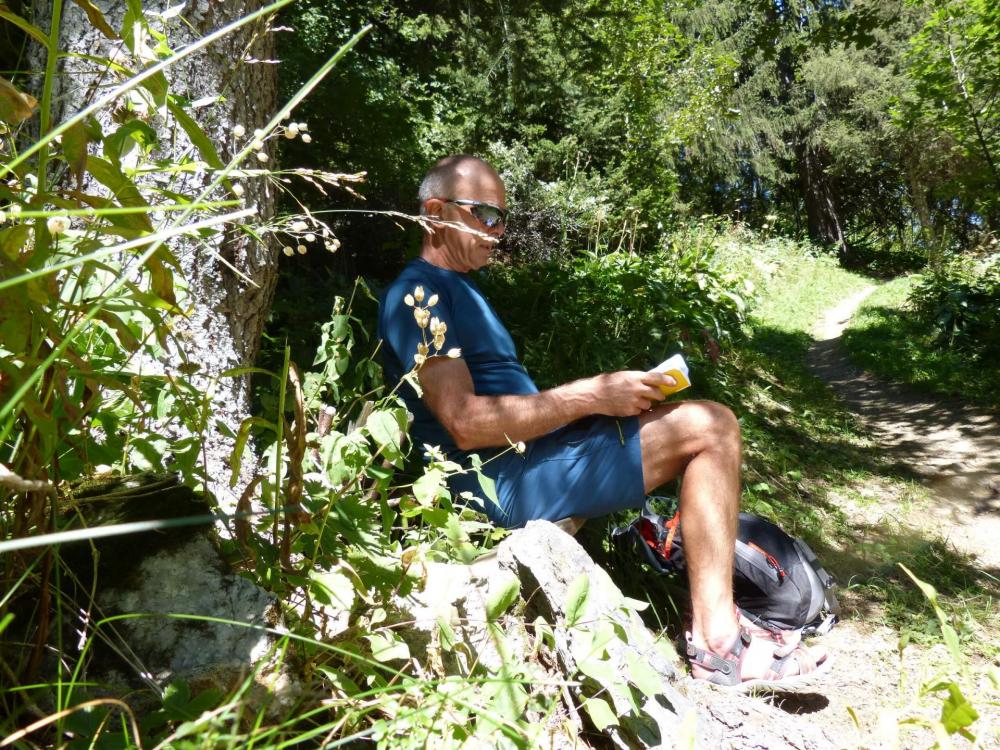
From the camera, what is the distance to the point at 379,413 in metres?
1.54

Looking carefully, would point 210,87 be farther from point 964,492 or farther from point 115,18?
point 964,492

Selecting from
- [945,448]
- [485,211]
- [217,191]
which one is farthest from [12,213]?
[945,448]

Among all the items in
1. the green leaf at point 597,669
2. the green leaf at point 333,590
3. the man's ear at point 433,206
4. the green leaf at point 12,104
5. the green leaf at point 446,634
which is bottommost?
the green leaf at point 597,669

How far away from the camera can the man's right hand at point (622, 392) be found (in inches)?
96.3

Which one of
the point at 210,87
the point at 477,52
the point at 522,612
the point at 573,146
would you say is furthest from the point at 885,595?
the point at 573,146

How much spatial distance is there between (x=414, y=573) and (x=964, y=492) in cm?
466

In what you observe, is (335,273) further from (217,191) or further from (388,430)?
(388,430)

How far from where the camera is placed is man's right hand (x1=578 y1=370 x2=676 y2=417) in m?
2.45

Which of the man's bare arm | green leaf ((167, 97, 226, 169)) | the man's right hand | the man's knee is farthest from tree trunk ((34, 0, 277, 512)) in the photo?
the man's knee

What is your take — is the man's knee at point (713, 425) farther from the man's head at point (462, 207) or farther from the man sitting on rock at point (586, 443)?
the man's head at point (462, 207)

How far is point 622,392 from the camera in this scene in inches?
96.6

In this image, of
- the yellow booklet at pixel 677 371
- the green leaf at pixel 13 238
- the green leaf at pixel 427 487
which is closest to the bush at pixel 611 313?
the yellow booklet at pixel 677 371

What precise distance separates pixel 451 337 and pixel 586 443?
56 cm

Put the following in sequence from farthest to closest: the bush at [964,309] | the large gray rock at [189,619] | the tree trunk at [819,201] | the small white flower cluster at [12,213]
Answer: the tree trunk at [819,201] < the bush at [964,309] < the large gray rock at [189,619] < the small white flower cluster at [12,213]
